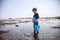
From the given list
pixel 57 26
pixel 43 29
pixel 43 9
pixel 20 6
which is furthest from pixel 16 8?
pixel 57 26

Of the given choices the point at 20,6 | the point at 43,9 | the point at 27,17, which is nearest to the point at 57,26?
the point at 43,9

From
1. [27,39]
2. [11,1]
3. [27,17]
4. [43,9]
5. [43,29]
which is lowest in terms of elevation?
[27,39]

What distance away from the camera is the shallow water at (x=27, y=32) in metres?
1.45

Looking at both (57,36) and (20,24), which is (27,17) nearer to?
(20,24)

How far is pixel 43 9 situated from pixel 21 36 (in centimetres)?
50

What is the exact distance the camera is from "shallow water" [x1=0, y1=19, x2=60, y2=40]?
1.45 m

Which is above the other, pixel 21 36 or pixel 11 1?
pixel 11 1

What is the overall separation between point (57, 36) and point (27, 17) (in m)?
0.50

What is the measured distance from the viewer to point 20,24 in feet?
4.90

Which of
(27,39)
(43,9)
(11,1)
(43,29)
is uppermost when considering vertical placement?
(11,1)

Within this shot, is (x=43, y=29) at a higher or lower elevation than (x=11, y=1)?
lower

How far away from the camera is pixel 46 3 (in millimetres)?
1519

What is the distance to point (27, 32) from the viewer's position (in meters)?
1.47

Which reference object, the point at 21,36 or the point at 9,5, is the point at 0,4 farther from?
the point at 21,36
